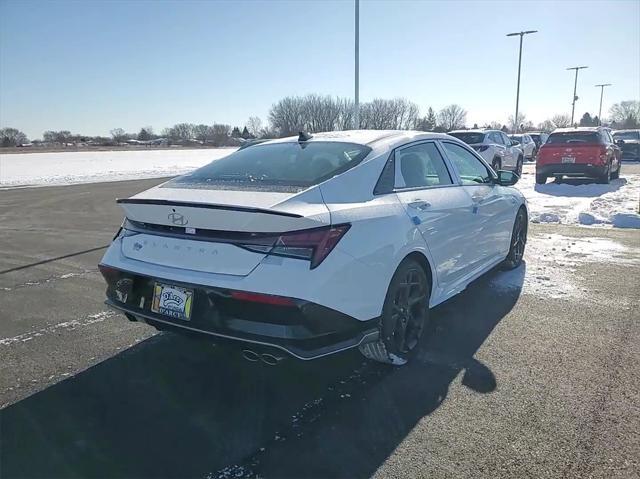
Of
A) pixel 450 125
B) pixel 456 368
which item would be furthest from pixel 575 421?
pixel 450 125

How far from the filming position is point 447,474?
93.9 inches

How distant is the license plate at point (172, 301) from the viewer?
2.85 m

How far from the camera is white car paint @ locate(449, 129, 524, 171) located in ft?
51.5

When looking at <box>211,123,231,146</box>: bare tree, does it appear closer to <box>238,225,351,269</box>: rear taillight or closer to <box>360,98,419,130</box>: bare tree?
<box>360,98,419,130</box>: bare tree

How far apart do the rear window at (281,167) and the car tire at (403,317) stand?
82 centimetres

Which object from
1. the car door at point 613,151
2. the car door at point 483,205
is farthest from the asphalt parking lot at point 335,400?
the car door at point 613,151

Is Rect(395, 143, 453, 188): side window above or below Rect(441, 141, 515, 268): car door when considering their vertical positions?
above

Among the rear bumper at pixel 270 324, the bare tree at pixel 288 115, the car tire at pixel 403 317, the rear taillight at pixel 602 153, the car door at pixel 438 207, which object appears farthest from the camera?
the bare tree at pixel 288 115

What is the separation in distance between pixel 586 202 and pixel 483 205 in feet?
26.2

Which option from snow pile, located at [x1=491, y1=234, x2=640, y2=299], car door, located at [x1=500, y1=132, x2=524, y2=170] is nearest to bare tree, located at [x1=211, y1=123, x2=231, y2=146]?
car door, located at [x1=500, y1=132, x2=524, y2=170]

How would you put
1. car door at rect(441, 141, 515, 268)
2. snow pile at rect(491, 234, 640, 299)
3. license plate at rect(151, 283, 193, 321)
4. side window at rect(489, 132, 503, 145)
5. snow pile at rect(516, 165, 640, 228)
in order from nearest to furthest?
license plate at rect(151, 283, 193, 321)
car door at rect(441, 141, 515, 268)
snow pile at rect(491, 234, 640, 299)
snow pile at rect(516, 165, 640, 228)
side window at rect(489, 132, 503, 145)

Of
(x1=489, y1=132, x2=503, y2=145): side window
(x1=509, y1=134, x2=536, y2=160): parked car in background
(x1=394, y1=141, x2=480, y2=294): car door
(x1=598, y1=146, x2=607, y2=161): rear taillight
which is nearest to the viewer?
(x1=394, y1=141, x2=480, y2=294): car door

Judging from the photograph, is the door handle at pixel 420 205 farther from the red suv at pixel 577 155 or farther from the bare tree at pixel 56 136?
the bare tree at pixel 56 136

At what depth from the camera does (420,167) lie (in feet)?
13.2
